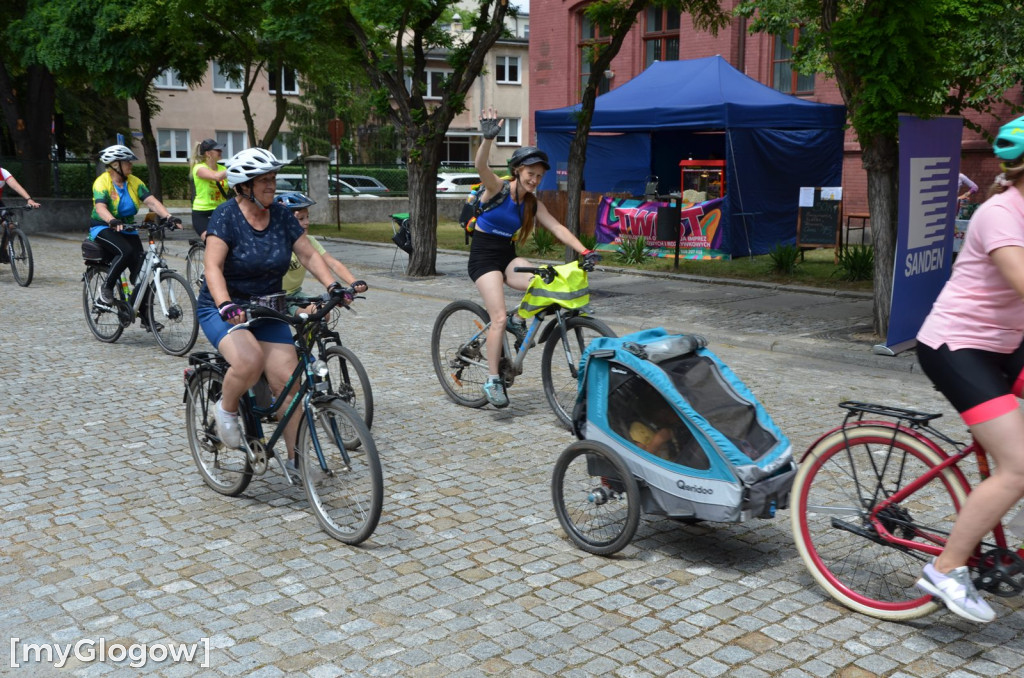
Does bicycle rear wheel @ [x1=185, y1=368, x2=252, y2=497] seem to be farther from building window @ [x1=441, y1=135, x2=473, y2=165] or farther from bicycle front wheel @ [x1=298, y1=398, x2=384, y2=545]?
building window @ [x1=441, y1=135, x2=473, y2=165]

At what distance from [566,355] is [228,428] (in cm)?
247

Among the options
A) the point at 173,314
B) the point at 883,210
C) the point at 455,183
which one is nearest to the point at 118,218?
the point at 173,314

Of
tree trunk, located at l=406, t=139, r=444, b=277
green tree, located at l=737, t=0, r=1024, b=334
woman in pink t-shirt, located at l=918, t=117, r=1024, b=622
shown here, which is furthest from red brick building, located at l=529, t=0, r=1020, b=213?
woman in pink t-shirt, located at l=918, t=117, r=1024, b=622

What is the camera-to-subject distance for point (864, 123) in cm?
1038

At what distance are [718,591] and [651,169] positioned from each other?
62.6 feet

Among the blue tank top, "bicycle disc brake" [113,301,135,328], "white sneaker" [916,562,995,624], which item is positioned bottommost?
"white sneaker" [916,562,995,624]

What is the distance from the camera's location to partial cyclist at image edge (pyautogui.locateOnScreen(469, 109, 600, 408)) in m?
7.44

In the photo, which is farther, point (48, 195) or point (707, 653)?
point (48, 195)

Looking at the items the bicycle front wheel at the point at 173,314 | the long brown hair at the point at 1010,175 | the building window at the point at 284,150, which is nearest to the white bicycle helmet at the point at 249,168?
the long brown hair at the point at 1010,175

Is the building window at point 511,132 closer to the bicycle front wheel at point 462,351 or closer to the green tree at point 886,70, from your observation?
the green tree at point 886,70

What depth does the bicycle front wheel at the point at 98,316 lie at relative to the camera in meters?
10.8

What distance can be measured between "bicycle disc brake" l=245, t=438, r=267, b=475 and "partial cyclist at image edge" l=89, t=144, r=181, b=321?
212 inches

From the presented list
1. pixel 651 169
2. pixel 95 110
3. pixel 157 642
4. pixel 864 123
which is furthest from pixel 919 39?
pixel 95 110

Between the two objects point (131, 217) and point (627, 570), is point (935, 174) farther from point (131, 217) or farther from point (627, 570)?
point (131, 217)
